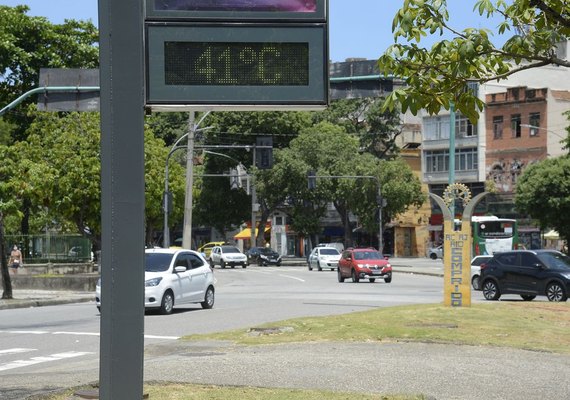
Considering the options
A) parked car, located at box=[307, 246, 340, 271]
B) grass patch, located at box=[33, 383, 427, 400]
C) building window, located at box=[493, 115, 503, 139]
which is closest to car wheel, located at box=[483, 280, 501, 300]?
grass patch, located at box=[33, 383, 427, 400]

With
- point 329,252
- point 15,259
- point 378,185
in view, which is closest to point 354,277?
point 15,259

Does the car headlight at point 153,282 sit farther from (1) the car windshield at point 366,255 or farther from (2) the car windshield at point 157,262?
(1) the car windshield at point 366,255

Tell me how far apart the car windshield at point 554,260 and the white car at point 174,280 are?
10351 millimetres

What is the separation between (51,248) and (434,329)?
34440 mm

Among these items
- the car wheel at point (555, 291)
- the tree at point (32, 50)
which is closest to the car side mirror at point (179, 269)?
the car wheel at point (555, 291)

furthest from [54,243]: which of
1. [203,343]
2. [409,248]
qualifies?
[409,248]

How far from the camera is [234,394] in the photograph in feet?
33.6

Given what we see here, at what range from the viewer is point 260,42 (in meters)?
7.03

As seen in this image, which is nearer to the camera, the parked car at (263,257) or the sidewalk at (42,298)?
the sidewalk at (42,298)

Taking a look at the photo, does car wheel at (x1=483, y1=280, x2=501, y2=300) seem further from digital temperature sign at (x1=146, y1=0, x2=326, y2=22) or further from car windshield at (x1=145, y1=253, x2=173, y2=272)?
digital temperature sign at (x1=146, y1=0, x2=326, y2=22)

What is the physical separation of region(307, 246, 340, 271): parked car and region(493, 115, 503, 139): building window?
65.4 feet

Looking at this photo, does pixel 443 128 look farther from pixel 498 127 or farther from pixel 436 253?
pixel 436 253

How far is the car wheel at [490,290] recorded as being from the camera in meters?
32.2

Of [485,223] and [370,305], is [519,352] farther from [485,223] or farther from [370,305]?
[485,223]
